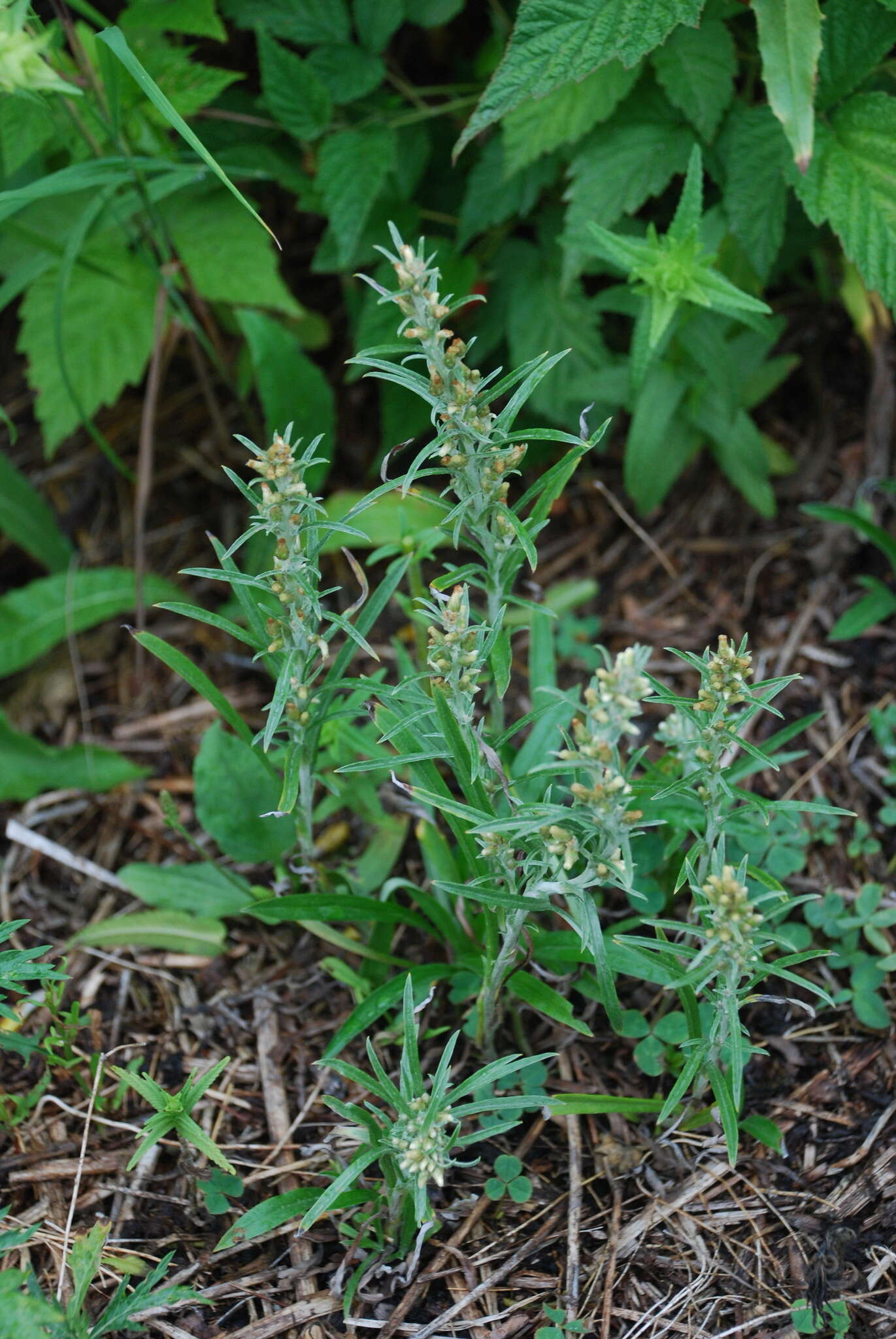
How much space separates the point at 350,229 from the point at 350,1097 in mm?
1738

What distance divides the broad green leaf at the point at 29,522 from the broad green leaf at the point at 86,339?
0.78ft

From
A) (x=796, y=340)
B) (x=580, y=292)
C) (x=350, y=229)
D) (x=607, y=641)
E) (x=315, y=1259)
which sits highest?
(x=350, y=229)

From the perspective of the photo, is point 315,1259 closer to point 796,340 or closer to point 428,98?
point 796,340

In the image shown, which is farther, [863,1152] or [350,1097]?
[350,1097]

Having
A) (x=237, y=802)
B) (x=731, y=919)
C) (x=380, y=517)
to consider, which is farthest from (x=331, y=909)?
(x=380, y=517)

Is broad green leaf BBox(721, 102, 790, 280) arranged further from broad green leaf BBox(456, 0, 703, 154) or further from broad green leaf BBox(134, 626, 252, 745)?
broad green leaf BBox(134, 626, 252, 745)

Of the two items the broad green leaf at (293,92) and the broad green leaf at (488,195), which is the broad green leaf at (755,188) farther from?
the broad green leaf at (293,92)

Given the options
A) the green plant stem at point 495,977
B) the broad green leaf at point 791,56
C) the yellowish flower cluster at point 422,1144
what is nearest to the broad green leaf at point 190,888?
the green plant stem at point 495,977

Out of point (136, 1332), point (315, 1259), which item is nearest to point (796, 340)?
point (315, 1259)

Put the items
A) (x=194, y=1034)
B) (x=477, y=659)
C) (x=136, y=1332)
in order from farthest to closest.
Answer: (x=194, y=1034), (x=136, y=1332), (x=477, y=659)

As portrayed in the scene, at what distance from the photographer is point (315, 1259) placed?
1730mm

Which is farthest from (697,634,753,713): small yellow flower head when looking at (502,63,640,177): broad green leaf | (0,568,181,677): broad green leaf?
(0,568,181,677): broad green leaf

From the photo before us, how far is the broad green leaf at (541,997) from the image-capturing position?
173 centimetres

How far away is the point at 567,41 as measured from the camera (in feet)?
6.43
